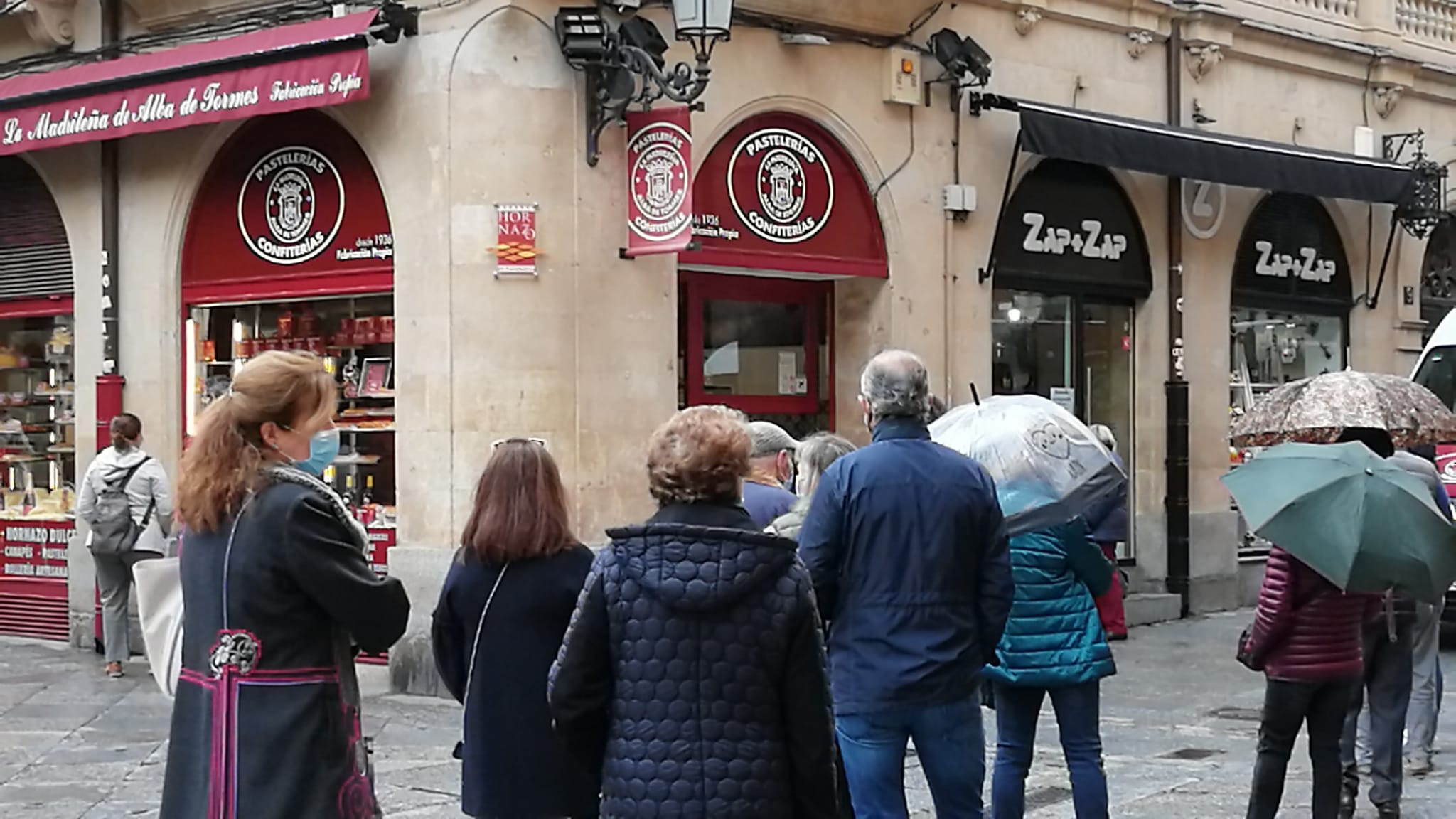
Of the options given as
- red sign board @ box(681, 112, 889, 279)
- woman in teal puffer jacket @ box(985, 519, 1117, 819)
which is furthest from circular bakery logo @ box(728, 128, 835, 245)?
woman in teal puffer jacket @ box(985, 519, 1117, 819)

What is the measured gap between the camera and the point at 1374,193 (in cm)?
1730

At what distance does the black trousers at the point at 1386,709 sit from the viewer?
26.0 ft

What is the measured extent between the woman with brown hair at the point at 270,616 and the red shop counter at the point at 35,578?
1043cm

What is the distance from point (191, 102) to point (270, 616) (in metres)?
8.52

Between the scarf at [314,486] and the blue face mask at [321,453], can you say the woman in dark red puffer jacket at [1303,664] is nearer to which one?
the blue face mask at [321,453]

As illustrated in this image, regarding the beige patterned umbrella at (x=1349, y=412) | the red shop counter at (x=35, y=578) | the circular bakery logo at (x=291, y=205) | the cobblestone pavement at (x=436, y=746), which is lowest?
the cobblestone pavement at (x=436, y=746)

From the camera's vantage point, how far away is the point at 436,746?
10.1 metres

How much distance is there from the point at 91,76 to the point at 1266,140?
10317 mm


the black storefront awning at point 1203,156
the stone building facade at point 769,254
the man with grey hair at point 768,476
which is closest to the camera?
the man with grey hair at point 768,476

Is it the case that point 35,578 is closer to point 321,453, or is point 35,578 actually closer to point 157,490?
point 157,490

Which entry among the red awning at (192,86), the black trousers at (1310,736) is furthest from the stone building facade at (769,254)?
the black trousers at (1310,736)

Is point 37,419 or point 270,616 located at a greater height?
point 37,419

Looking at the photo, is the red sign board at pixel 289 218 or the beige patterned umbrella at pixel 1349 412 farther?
the red sign board at pixel 289 218

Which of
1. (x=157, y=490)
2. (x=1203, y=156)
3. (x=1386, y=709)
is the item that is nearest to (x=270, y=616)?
(x=1386, y=709)
